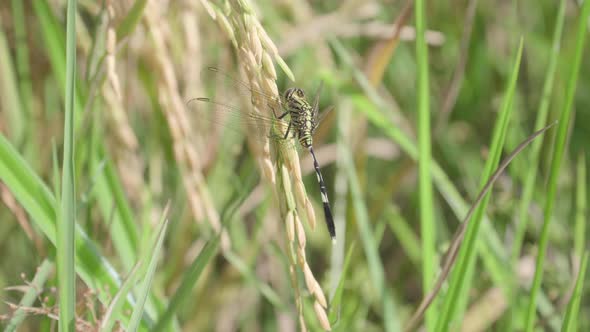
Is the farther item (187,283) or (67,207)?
(187,283)

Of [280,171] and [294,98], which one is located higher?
[294,98]

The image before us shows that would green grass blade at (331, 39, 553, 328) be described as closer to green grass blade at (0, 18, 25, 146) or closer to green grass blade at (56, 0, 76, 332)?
green grass blade at (56, 0, 76, 332)

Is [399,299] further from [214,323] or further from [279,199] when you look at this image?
[279,199]

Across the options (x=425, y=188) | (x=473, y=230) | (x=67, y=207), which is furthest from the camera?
(x=425, y=188)

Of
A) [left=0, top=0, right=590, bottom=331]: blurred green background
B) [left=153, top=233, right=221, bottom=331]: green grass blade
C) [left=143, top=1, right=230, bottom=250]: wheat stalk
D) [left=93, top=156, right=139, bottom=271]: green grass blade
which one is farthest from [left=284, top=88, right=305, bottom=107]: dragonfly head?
[left=153, top=233, right=221, bottom=331]: green grass blade

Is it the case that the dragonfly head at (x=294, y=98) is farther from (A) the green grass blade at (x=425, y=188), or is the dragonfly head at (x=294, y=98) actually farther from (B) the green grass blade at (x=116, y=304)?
(B) the green grass blade at (x=116, y=304)

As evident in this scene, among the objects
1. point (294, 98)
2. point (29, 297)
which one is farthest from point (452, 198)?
point (29, 297)

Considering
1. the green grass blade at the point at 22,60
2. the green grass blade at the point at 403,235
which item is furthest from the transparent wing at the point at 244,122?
A: the green grass blade at the point at 403,235

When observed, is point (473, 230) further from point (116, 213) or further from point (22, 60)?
point (22, 60)
